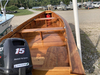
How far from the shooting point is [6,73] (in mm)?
849

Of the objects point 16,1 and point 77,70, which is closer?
point 77,70

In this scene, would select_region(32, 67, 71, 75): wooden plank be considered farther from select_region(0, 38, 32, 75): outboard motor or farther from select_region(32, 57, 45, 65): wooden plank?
select_region(32, 57, 45, 65): wooden plank

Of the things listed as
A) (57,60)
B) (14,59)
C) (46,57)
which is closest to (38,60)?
(46,57)

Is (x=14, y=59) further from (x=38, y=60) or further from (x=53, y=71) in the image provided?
(x=38, y=60)

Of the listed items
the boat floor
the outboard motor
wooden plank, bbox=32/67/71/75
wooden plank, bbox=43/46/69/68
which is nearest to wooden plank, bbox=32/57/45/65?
the boat floor

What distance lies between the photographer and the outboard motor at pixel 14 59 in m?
0.85

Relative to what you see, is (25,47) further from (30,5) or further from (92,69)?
(30,5)

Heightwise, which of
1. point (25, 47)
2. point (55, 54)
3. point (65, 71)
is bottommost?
point (55, 54)

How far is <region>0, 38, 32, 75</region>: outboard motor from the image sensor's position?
2.80 feet

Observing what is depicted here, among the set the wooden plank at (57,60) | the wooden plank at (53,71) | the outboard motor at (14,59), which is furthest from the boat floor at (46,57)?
the outboard motor at (14,59)

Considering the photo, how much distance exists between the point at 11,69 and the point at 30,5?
50.3m

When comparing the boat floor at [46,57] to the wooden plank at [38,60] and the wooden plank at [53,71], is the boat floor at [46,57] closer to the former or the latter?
the wooden plank at [38,60]

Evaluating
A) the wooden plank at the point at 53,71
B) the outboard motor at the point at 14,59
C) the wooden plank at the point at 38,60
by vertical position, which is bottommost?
the wooden plank at the point at 38,60

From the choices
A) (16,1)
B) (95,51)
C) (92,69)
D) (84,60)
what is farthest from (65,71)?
(16,1)
